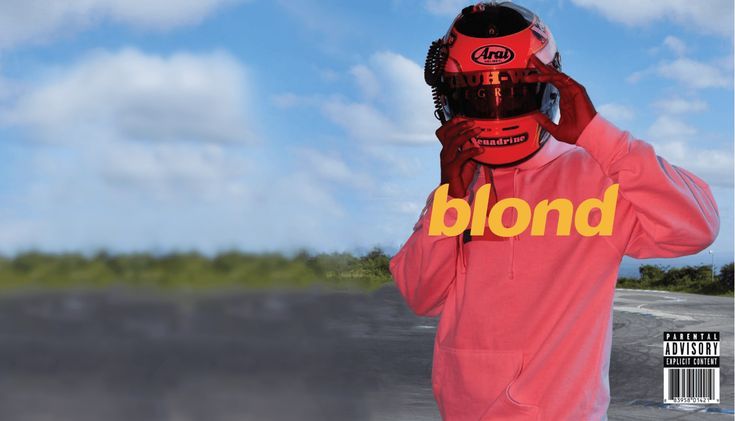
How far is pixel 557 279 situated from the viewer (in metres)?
2.26

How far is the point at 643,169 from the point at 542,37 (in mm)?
571

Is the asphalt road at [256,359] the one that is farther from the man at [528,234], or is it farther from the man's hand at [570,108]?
the man's hand at [570,108]

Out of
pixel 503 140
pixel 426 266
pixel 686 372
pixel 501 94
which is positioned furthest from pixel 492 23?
pixel 686 372

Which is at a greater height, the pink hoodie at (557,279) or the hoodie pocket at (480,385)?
the pink hoodie at (557,279)

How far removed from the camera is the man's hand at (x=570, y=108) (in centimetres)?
214

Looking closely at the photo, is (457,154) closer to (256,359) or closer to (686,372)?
(686,372)

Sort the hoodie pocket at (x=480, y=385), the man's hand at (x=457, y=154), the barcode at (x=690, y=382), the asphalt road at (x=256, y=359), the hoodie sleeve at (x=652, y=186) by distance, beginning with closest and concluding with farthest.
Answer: the hoodie sleeve at (x=652, y=186)
the hoodie pocket at (x=480, y=385)
the man's hand at (x=457, y=154)
the barcode at (x=690, y=382)
the asphalt road at (x=256, y=359)

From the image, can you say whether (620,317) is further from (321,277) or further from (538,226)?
(538,226)

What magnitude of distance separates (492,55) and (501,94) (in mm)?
116

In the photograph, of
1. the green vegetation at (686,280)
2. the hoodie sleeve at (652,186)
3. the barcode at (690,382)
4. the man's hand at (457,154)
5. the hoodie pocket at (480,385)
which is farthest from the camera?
the green vegetation at (686,280)

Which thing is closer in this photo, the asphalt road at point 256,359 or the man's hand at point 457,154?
the man's hand at point 457,154

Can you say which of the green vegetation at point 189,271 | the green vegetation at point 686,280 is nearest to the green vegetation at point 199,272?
the green vegetation at point 189,271

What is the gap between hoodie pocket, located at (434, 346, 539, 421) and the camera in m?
2.24

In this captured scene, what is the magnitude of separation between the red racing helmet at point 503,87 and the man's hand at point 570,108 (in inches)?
5.8
